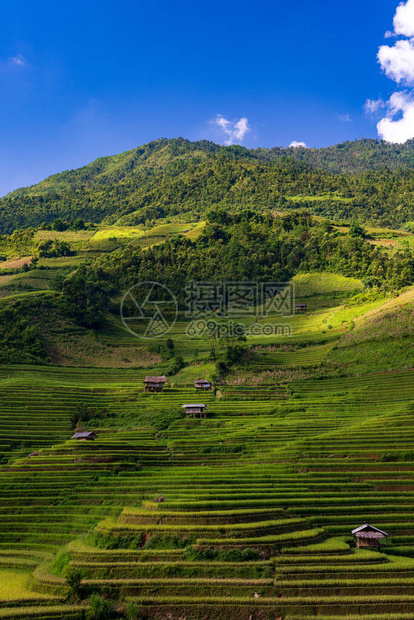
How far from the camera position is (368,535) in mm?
20406

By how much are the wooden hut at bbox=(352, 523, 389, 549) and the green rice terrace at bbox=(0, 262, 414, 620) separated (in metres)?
0.67

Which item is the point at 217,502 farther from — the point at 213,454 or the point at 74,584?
the point at 213,454

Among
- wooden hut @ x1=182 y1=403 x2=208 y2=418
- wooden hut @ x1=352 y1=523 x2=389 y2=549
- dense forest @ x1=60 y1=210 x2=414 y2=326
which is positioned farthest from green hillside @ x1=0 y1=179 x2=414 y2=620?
dense forest @ x1=60 y1=210 x2=414 y2=326

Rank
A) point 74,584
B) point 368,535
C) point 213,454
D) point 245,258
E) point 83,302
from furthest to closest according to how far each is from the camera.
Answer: point 245,258 < point 83,302 < point 213,454 < point 368,535 < point 74,584

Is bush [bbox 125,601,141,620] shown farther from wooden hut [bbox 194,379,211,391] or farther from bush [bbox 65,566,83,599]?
wooden hut [bbox 194,379,211,391]

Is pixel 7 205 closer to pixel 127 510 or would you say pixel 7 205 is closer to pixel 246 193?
pixel 246 193

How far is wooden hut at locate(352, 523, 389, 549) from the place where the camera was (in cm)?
2038

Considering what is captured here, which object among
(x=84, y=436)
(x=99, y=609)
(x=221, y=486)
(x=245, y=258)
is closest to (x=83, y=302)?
(x=245, y=258)

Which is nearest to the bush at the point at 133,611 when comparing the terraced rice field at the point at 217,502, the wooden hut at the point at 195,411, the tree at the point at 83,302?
the terraced rice field at the point at 217,502

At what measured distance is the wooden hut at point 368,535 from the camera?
802 inches

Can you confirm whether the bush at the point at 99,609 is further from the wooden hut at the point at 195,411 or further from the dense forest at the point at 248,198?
the dense forest at the point at 248,198

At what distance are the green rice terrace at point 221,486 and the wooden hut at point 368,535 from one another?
0.67 m

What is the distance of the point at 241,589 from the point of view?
17078 millimetres

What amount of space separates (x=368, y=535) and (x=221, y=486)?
8897mm
